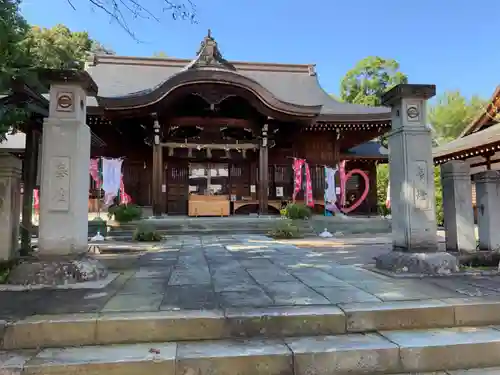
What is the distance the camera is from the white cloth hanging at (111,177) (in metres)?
12.5

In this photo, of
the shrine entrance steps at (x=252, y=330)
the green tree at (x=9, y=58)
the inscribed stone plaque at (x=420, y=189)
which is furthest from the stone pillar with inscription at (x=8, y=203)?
the inscribed stone plaque at (x=420, y=189)

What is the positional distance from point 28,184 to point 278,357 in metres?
5.19

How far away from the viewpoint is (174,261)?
19.3 ft

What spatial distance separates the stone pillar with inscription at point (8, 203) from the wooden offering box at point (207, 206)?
9188 millimetres

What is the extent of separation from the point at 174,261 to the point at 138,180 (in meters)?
9.91

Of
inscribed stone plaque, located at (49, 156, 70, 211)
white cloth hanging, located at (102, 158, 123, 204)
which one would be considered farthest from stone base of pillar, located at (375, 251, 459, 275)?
white cloth hanging, located at (102, 158, 123, 204)

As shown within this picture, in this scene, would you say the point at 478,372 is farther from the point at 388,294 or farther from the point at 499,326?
the point at 388,294

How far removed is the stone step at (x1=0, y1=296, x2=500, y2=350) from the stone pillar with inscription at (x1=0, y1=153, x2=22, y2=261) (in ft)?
8.88

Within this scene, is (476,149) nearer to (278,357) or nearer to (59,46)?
(278,357)

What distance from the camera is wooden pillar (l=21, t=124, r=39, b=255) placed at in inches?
223

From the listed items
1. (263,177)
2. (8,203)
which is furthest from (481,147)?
(8,203)

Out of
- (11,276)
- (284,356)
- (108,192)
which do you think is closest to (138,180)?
(108,192)

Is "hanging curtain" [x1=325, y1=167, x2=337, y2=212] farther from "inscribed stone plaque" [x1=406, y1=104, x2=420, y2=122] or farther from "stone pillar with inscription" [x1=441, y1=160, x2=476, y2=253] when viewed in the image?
"inscribed stone plaque" [x1=406, y1=104, x2=420, y2=122]

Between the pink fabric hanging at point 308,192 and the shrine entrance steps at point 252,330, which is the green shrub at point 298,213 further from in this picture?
the shrine entrance steps at point 252,330
